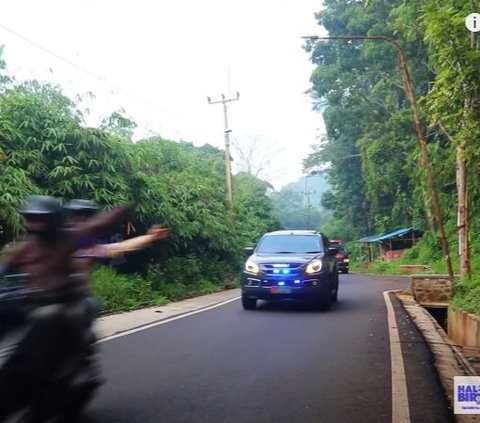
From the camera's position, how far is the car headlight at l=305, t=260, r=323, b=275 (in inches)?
441

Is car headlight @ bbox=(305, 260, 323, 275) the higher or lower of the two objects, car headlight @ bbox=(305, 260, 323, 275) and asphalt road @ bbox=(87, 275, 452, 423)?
the higher

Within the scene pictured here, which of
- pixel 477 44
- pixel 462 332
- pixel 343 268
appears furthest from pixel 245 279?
pixel 343 268

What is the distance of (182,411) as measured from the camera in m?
4.76

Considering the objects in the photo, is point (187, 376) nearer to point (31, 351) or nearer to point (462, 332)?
point (31, 351)

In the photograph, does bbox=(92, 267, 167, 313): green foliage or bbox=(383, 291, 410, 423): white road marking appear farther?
bbox=(92, 267, 167, 313): green foliage

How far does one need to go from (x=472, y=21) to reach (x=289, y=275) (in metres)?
5.48

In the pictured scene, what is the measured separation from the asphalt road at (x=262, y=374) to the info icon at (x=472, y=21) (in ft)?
15.8

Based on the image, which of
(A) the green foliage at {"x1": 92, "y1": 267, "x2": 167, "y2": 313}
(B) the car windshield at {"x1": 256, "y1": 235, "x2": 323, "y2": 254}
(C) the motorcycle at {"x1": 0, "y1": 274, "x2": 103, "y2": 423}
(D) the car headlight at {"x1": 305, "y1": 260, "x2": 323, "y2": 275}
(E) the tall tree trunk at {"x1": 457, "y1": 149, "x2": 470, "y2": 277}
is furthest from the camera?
(A) the green foliage at {"x1": 92, "y1": 267, "x2": 167, "y2": 313}

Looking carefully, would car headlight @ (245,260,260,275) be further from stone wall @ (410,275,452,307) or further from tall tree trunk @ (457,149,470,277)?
stone wall @ (410,275,452,307)

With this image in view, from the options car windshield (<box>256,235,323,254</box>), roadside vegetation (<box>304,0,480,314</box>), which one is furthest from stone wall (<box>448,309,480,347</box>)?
car windshield (<box>256,235,323,254</box>)

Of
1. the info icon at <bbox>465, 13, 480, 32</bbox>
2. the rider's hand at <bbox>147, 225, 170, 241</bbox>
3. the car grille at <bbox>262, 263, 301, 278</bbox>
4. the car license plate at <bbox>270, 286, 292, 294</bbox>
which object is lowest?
the car license plate at <bbox>270, 286, 292, 294</bbox>

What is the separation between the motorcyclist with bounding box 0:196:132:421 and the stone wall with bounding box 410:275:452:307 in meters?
12.6

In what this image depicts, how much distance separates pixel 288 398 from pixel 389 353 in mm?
2559

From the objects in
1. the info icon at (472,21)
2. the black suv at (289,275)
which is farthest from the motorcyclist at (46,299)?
the black suv at (289,275)
